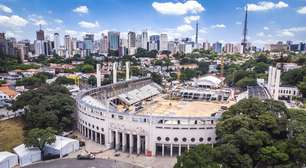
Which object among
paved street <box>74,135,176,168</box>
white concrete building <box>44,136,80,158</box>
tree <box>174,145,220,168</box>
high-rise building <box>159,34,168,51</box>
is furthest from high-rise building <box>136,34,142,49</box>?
tree <box>174,145,220,168</box>

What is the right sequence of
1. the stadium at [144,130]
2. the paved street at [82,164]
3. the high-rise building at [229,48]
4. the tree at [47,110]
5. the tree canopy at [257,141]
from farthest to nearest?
the high-rise building at [229,48]
the tree at [47,110]
the stadium at [144,130]
the paved street at [82,164]
the tree canopy at [257,141]

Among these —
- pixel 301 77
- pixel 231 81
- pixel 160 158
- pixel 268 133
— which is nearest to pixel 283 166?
pixel 268 133

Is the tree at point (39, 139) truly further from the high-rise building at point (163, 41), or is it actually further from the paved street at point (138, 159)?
the high-rise building at point (163, 41)

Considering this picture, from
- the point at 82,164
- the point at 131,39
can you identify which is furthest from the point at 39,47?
the point at 82,164

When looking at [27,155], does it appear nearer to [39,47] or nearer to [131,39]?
[39,47]

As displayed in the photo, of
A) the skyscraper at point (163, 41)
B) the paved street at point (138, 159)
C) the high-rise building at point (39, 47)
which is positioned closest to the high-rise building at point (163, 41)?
the skyscraper at point (163, 41)

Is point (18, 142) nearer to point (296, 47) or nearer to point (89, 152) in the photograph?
point (89, 152)
